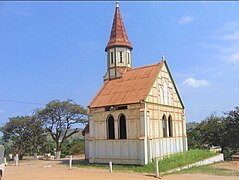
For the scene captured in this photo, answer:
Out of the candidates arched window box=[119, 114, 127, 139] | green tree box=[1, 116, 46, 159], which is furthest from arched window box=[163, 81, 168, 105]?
green tree box=[1, 116, 46, 159]

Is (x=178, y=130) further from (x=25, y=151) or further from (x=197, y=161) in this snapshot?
(x=25, y=151)

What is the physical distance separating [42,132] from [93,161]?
1664 cm

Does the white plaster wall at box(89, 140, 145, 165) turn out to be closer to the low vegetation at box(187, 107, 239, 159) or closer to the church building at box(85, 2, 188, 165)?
the church building at box(85, 2, 188, 165)

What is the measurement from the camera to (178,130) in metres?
30.5

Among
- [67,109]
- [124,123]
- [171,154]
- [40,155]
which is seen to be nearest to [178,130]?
[171,154]

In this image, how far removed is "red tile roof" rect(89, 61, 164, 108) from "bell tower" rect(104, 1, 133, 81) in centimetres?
81

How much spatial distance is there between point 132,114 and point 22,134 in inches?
848

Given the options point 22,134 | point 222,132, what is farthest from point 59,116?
point 222,132

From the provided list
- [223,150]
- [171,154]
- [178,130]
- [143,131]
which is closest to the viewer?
[143,131]

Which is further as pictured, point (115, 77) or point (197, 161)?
point (115, 77)

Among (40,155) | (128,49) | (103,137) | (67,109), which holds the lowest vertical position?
(40,155)

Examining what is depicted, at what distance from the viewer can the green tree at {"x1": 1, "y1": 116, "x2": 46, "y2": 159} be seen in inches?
1588

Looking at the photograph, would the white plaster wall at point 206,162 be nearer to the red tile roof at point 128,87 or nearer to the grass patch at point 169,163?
the grass patch at point 169,163

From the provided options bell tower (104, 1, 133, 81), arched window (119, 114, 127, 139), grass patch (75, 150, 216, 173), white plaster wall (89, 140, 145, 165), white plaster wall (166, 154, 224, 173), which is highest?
bell tower (104, 1, 133, 81)
